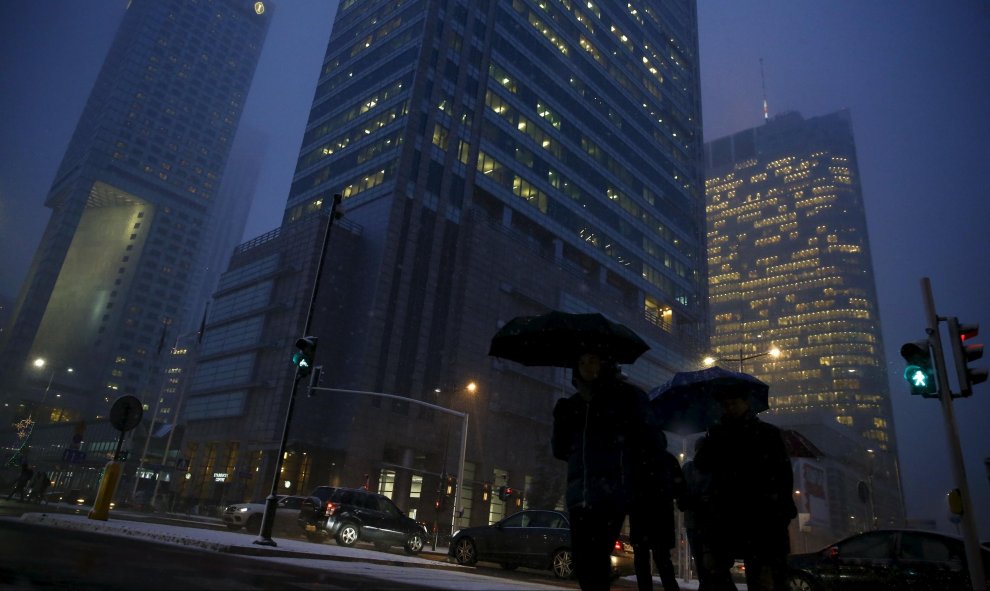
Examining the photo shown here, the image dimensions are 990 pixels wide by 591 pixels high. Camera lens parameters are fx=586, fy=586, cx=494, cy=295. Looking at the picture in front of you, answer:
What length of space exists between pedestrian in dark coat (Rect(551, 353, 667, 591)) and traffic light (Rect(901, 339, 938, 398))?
7361 millimetres

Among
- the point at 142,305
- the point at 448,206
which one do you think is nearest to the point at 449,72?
the point at 448,206

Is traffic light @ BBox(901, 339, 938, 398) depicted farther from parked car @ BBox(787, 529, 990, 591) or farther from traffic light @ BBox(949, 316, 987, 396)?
parked car @ BBox(787, 529, 990, 591)

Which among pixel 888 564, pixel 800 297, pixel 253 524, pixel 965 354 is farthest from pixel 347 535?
pixel 800 297

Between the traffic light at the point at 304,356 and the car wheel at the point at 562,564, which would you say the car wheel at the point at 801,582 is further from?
the traffic light at the point at 304,356

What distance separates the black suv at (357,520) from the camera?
17.0 metres

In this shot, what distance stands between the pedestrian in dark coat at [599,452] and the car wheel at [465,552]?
1061cm

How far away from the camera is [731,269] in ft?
625

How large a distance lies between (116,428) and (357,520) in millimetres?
7454

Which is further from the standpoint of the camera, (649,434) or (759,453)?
(759,453)

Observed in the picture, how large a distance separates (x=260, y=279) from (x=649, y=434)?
183 ft

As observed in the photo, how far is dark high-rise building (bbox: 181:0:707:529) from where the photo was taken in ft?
159

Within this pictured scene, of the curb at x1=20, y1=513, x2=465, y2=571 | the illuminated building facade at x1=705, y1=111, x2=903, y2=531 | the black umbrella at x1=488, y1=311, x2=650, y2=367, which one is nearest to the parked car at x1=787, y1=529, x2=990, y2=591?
the black umbrella at x1=488, y1=311, x2=650, y2=367

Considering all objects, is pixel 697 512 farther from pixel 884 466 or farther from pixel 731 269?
pixel 731 269

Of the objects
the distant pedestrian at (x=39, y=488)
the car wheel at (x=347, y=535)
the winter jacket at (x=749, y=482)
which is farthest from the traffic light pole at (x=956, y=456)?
the distant pedestrian at (x=39, y=488)
